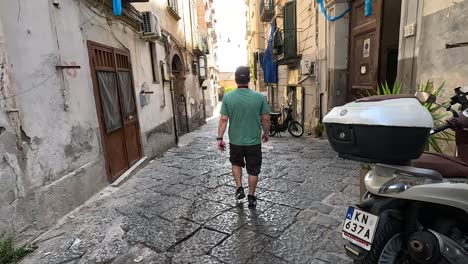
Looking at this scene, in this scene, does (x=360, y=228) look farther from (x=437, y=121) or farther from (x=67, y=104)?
(x=67, y=104)

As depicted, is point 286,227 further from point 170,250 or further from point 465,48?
point 465,48

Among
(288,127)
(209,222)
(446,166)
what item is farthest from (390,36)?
(209,222)

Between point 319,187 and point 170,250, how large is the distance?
2207 millimetres

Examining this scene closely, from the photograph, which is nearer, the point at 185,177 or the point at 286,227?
the point at 286,227

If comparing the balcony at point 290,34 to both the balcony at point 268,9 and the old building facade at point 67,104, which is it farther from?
the old building facade at point 67,104

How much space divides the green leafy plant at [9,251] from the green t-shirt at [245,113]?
2.29 meters

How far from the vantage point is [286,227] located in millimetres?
2773

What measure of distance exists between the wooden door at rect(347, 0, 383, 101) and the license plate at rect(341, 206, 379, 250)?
14.8 feet

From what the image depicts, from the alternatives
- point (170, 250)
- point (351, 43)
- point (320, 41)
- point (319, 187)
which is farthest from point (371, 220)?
point (320, 41)

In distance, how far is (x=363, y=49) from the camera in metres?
6.25

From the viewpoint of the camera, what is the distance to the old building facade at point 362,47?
11.4 feet

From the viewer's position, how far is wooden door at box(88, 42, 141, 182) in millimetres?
4219

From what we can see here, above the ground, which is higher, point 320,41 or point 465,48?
point 320,41

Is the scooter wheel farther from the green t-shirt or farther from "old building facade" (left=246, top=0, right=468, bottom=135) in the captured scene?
"old building facade" (left=246, top=0, right=468, bottom=135)
